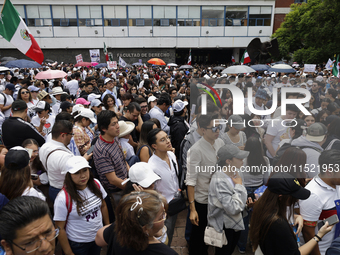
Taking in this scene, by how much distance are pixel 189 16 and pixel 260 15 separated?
357 inches

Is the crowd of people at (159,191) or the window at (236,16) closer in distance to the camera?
the crowd of people at (159,191)

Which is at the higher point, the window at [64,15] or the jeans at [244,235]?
the window at [64,15]

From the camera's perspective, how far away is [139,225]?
151cm

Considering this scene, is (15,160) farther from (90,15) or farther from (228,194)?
(90,15)

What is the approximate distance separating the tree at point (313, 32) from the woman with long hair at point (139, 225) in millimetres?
24209

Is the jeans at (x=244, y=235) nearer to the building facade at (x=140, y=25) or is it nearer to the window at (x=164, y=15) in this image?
the building facade at (x=140, y=25)

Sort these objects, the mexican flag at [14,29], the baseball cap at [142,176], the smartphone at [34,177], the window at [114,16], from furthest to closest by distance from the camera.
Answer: the window at [114,16] < the mexican flag at [14,29] < the smartphone at [34,177] < the baseball cap at [142,176]

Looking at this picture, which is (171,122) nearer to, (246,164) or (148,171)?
(246,164)

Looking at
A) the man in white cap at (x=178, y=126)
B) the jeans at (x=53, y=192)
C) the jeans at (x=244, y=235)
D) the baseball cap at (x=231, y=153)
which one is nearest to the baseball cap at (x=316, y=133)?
the jeans at (x=244, y=235)

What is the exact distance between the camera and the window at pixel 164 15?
2928 centimetres

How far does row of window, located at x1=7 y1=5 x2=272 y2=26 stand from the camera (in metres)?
28.4

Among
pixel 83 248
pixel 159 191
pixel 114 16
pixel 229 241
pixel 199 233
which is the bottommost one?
pixel 199 233

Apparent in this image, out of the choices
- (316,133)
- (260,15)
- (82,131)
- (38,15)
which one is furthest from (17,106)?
(260,15)

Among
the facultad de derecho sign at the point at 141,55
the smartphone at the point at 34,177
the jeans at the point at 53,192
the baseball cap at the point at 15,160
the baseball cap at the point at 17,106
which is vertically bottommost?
the facultad de derecho sign at the point at 141,55
